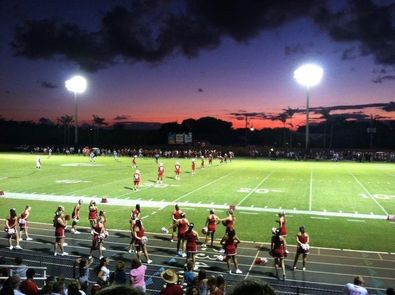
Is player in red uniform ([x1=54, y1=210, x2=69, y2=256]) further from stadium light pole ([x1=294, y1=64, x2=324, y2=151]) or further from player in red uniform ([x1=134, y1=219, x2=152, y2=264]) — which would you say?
stadium light pole ([x1=294, y1=64, x2=324, y2=151])

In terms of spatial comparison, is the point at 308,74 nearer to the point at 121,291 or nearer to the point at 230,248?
the point at 230,248

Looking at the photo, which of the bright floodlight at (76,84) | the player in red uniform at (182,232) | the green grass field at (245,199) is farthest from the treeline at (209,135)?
the player in red uniform at (182,232)

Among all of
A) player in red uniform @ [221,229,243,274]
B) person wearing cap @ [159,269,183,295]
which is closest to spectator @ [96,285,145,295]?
person wearing cap @ [159,269,183,295]

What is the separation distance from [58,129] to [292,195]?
431ft

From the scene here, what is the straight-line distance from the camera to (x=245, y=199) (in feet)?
90.2

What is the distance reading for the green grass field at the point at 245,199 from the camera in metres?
19.5

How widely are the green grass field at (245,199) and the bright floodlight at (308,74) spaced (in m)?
21.9

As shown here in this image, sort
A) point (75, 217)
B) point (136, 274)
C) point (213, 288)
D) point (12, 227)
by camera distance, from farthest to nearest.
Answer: point (75, 217), point (12, 227), point (136, 274), point (213, 288)

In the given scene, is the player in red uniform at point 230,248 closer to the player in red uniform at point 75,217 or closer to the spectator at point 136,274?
the spectator at point 136,274

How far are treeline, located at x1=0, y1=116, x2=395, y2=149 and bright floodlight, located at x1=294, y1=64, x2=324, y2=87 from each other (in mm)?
49244

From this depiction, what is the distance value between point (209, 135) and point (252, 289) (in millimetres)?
154857

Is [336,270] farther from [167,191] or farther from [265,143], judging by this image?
[265,143]

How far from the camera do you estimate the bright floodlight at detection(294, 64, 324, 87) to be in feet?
199

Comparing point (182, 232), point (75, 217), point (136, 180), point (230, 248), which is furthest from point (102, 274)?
point (136, 180)
